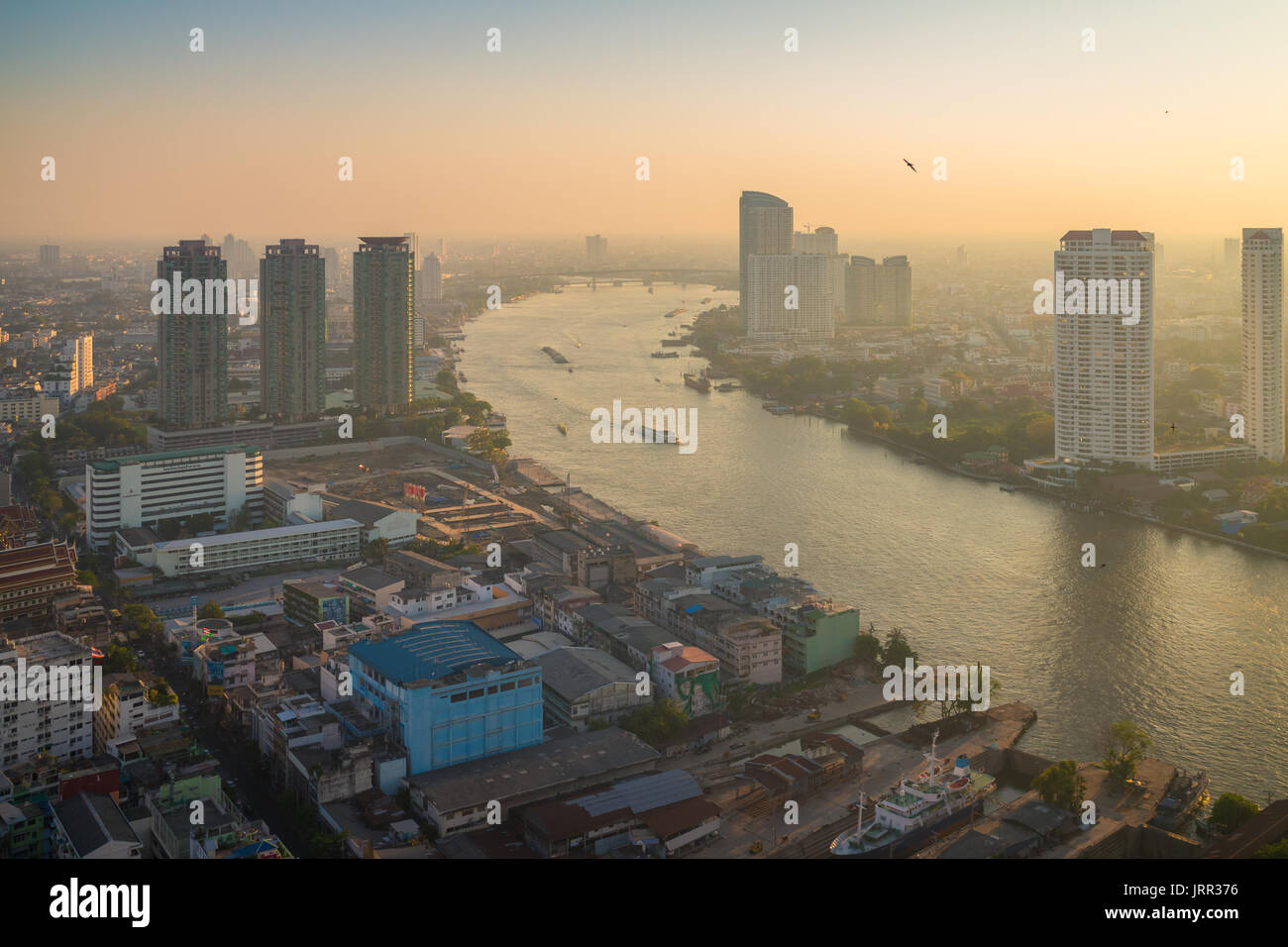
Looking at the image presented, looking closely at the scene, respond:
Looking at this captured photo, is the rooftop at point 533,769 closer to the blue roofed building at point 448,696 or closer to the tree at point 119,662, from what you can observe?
the blue roofed building at point 448,696

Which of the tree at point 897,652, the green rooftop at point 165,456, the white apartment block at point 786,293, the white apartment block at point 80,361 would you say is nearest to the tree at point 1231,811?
the tree at point 897,652

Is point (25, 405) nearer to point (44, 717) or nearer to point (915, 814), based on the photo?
point (44, 717)

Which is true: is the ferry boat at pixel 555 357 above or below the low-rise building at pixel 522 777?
above

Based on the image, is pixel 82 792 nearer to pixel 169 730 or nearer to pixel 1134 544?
pixel 169 730

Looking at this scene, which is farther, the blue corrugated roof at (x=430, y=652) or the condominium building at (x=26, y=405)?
the condominium building at (x=26, y=405)

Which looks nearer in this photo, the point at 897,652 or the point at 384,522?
the point at 897,652

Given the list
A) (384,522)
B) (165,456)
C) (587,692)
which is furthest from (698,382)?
(587,692)

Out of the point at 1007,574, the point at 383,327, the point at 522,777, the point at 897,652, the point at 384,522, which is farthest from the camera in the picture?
the point at 383,327

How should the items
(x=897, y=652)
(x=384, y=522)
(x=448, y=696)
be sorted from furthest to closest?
(x=384, y=522) < (x=897, y=652) < (x=448, y=696)
